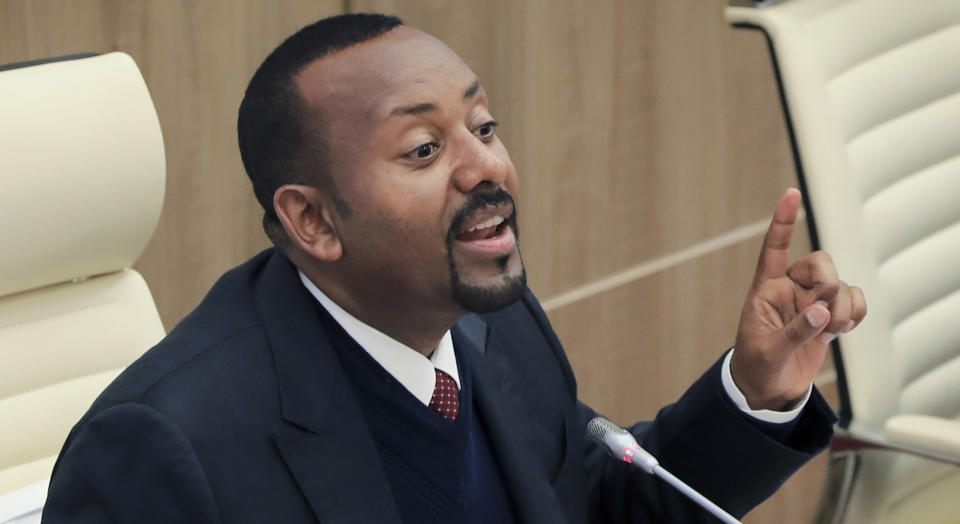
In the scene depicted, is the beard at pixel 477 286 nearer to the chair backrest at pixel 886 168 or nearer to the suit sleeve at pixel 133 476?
the suit sleeve at pixel 133 476

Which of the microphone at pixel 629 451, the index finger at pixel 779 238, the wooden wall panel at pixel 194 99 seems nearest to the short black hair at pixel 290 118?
the microphone at pixel 629 451

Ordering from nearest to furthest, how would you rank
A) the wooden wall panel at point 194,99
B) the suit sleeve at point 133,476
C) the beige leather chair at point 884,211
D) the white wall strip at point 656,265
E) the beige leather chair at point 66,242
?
the suit sleeve at point 133,476 < the beige leather chair at point 66,242 < the beige leather chair at point 884,211 < the wooden wall panel at point 194,99 < the white wall strip at point 656,265

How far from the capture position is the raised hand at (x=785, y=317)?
4.64ft

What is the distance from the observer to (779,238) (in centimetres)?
143

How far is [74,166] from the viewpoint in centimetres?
159

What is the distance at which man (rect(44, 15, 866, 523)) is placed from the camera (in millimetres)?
1210

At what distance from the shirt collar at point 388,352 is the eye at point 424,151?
0.18m

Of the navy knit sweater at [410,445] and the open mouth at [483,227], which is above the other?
the open mouth at [483,227]

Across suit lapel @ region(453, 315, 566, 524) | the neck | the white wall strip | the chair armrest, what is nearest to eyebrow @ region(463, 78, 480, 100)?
the neck

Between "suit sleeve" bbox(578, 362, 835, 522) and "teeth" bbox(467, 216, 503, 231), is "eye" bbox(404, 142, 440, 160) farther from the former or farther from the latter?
"suit sleeve" bbox(578, 362, 835, 522)

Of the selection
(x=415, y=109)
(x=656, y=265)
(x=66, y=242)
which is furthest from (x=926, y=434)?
(x=656, y=265)

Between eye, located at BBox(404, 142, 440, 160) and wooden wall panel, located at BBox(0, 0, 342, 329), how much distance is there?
97 centimetres

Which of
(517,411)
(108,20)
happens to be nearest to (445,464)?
(517,411)

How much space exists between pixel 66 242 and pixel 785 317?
0.85 m
